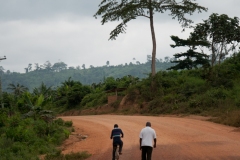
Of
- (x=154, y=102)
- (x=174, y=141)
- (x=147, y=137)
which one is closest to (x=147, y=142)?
(x=147, y=137)

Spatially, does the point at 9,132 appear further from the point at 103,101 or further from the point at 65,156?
the point at 103,101

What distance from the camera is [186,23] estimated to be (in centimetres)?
3684

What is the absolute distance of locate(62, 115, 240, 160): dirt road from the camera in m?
15.2

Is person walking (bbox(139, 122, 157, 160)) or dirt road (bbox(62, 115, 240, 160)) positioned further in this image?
dirt road (bbox(62, 115, 240, 160))

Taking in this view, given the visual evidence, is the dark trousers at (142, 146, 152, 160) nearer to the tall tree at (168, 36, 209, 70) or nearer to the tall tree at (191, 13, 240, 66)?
the tall tree at (191, 13, 240, 66)

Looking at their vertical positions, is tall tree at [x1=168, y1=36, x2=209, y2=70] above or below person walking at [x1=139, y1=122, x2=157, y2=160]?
above

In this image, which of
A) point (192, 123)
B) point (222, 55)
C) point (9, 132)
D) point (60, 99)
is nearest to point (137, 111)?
point (222, 55)

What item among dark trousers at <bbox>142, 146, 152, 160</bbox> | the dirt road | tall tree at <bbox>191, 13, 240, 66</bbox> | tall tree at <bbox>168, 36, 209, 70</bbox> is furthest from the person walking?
tall tree at <bbox>168, 36, 209, 70</bbox>

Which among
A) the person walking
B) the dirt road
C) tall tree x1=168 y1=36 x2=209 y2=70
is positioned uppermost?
tall tree x1=168 y1=36 x2=209 y2=70

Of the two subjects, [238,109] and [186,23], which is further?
[186,23]

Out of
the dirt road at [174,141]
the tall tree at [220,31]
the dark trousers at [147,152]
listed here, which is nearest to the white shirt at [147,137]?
the dark trousers at [147,152]

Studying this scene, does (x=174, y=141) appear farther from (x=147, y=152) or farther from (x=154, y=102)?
(x=154, y=102)

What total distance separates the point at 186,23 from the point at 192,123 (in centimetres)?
1459

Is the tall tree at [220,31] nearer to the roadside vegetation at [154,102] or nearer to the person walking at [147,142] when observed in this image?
the roadside vegetation at [154,102]
